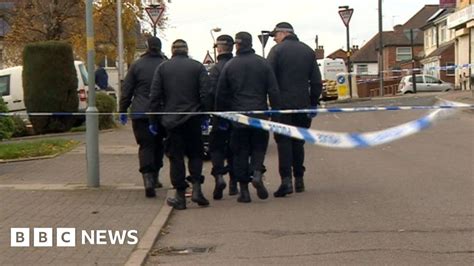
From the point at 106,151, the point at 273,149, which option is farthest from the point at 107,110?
the point at 273,149

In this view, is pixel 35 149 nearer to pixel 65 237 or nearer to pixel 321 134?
pixel 321 134

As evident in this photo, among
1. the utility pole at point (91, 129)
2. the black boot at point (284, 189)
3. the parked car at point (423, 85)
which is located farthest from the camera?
the parked car at point (423, 85)

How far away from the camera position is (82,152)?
49.9ft

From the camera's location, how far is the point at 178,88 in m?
8.98

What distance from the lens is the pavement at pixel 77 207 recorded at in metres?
6.70

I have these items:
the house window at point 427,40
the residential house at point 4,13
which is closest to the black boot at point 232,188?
the residential house at point 4,13

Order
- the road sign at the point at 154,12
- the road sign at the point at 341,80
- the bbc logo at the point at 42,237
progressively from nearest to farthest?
the bbc logo at the point at 42,237, the road sign at the point at 154,12, the road sign at the point at 341,80

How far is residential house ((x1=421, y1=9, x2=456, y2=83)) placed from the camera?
5725cm

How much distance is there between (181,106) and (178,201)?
3.69 ft

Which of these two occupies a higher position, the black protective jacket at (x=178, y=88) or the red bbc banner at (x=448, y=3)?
the red bbc banner at (x=448, y=3)

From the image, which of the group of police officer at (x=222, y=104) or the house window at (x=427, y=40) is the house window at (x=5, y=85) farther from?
the house window at (x=427, y=40)

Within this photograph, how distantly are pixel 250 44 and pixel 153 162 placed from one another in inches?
77.3

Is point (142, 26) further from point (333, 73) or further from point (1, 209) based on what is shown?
point (1, 209)

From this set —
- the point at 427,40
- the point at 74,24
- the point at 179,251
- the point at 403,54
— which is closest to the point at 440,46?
the point at 427,40
